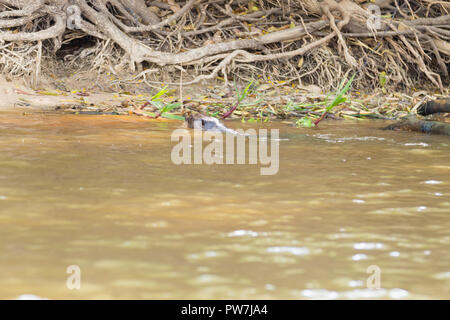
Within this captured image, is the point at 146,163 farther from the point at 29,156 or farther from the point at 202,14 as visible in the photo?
the point at 202,14

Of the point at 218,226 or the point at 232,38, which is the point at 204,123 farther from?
the point at 232,38

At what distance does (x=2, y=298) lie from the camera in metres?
1.13

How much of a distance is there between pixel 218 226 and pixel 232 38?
6.64 m

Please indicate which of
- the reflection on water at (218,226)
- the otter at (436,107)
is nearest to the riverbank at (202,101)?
the otter at (436,107)

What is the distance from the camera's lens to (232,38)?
26.3ft

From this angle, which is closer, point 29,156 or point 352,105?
point 29,156

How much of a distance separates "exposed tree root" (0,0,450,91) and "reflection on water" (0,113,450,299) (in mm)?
4549

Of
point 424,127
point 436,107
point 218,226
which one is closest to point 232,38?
point 436,107

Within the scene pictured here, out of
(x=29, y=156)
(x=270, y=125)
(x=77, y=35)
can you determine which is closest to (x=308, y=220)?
(x=29, y=156)

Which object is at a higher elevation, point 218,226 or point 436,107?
point 436,107

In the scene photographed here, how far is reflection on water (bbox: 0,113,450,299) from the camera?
1.24 meters

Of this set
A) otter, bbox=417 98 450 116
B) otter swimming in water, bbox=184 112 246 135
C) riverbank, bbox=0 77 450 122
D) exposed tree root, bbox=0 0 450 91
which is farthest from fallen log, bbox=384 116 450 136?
exposed tree root, bbox=0 0 450 91

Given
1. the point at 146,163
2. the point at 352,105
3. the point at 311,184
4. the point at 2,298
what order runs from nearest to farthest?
1. the point at 2,298
2. the point at 311,184
3. the point at 146,163
4. the point at 352,105
